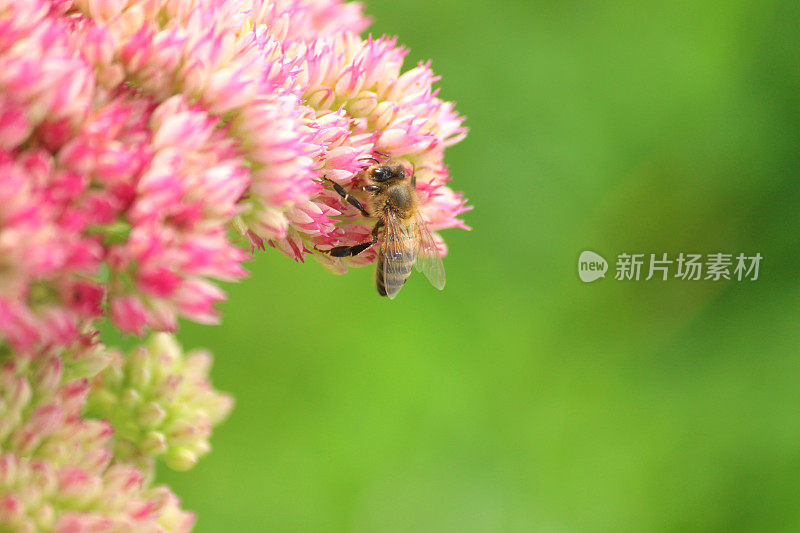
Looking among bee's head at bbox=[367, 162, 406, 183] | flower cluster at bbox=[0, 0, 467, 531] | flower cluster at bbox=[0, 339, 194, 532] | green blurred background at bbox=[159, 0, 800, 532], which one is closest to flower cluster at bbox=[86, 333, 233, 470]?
flower cluster at bbox=[0, 0, 467, 531]

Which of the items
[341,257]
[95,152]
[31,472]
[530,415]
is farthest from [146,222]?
[530,415]

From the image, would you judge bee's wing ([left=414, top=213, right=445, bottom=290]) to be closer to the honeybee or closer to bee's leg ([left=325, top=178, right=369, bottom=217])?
the honeybee

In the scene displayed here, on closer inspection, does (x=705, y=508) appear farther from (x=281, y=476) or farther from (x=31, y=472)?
(x=31, y=472)

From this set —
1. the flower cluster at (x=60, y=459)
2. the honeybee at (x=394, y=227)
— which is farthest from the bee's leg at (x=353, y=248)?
the flower cluster at (x=60, y=459)

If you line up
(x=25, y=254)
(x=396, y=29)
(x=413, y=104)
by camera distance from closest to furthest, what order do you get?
1. (x=25, y=254)
2. (x=413, y=104)
3. (x=396, y=29)

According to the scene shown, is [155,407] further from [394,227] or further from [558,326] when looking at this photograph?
[558,326]
